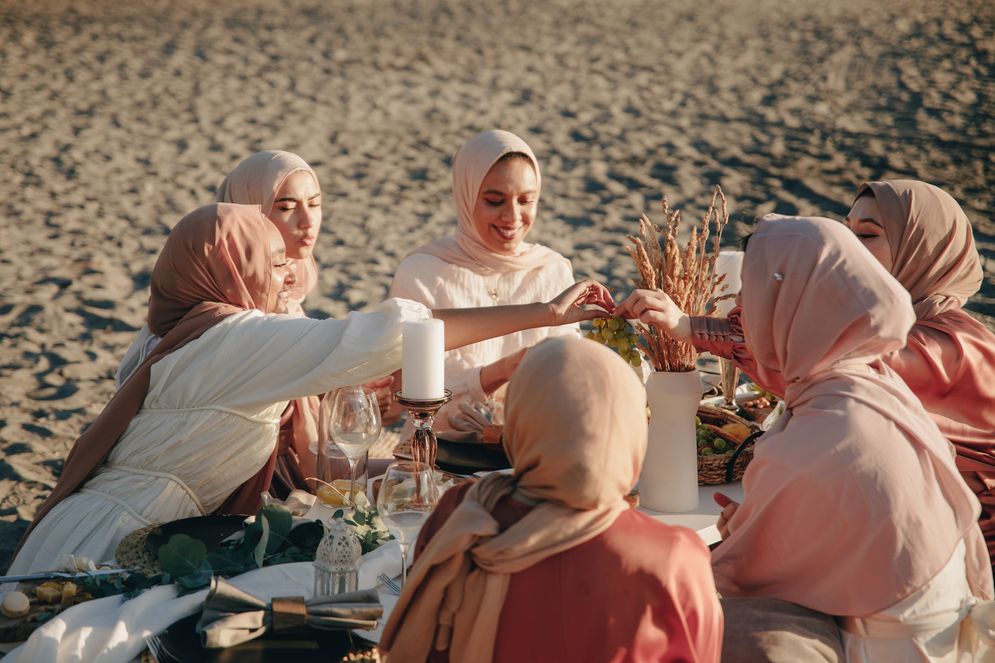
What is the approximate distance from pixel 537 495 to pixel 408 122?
389 inches

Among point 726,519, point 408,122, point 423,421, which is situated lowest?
point 726,519

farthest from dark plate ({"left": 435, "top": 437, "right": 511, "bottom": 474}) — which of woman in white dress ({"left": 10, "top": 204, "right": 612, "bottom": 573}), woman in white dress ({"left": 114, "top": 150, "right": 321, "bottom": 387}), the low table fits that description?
woman in white dress ({"left": 114, "top": 150, "right": 321, "bottom": 387})

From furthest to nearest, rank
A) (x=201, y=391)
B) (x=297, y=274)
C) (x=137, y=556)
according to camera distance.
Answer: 1. (x=297, y=274)
2. (x=201, y=391)
3. (x=137, y=556)

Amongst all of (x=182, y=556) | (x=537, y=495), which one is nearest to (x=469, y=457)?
(x=182, y=556)

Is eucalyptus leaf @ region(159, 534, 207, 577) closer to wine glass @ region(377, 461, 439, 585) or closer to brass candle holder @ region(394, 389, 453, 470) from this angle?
wine glass @ region(377, 461, 439, 585)

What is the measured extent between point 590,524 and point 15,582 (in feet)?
4.91

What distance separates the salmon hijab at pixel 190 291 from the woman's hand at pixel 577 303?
3.12 feet

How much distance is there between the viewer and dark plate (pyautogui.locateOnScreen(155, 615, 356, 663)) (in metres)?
2.01

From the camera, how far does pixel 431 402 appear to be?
2.58 meters

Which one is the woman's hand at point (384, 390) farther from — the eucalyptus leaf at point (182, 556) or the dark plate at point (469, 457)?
the eucalyptus leaf at point (182, 556)

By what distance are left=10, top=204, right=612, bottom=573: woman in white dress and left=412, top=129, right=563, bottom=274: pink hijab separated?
4.42ft

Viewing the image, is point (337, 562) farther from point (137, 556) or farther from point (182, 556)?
point (137, 556)

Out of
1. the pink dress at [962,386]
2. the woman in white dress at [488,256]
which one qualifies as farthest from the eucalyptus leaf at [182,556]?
the pink dress at [962,386]

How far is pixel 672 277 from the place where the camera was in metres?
3.00
